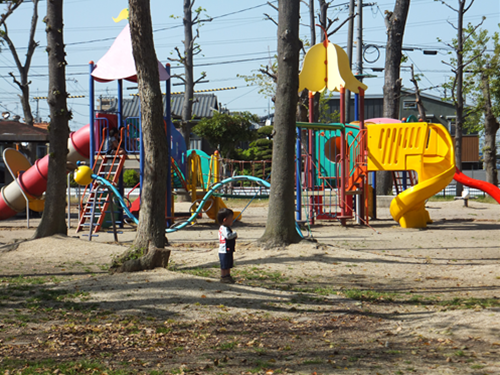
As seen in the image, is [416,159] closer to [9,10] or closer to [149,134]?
[149,134]

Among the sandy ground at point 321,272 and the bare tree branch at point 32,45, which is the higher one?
the bare tree branch at point 32,45

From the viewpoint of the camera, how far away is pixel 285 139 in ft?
32.0

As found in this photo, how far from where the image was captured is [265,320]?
5680 millimetres

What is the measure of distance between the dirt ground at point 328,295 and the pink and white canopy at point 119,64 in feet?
15.5

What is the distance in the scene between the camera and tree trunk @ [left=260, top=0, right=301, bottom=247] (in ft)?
31.8

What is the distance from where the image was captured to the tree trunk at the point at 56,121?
35.9 feet

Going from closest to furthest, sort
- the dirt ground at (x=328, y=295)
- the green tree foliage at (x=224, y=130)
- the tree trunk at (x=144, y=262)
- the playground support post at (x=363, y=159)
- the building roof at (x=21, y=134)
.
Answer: the dirt ground at (x=328, y=295) < the tree trunk at (x=144, y=262) < the playground support post at (x=363, y=159) < the building roof at (x=21, y=134) < the green tree foliage at (x=224, y=130)

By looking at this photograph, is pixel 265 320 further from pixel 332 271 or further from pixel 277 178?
pixel 277 178

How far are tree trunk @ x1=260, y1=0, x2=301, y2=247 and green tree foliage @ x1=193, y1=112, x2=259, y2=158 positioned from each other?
26.3 metres

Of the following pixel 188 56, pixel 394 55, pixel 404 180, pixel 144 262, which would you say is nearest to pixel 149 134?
pixel 144 262

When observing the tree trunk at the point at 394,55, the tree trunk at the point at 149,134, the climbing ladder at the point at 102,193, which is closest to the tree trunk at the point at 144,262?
the tree trunk at the point at 149,134

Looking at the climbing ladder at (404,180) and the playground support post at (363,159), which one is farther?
the climbing ladder at (404,180)

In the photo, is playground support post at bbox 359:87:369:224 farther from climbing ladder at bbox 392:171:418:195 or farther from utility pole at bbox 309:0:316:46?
utility pole at bbox 309:0:316:46

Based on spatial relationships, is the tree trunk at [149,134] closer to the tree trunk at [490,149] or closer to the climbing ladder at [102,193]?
the climbing ladder at [102,193]
